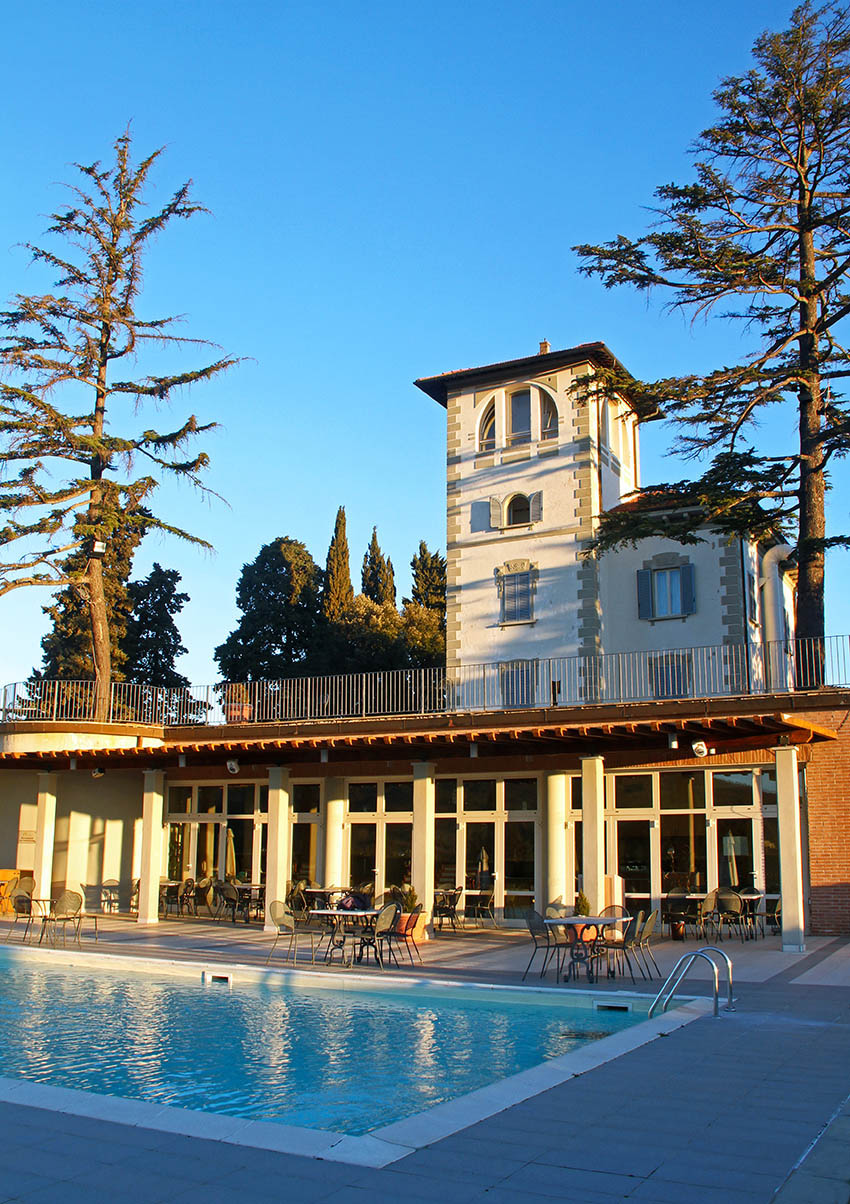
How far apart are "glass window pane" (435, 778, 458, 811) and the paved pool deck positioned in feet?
37.3

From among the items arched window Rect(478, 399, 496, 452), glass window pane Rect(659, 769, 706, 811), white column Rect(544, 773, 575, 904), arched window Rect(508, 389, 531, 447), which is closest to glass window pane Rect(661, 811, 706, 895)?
glass window pane Rect(659, 769, 706, 811)

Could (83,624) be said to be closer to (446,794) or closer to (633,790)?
(446,794)

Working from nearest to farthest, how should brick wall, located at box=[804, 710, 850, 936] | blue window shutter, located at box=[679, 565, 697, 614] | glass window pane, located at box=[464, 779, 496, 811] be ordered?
1. brick wall, located at box=[804, 710, 850, 936]
2. glass window pane, located at box=[464, 779, 496, 811]
3. blue window shutter, located at box=[679, 565, 697, 614]

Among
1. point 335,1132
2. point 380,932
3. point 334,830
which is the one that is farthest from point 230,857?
point 335,1132

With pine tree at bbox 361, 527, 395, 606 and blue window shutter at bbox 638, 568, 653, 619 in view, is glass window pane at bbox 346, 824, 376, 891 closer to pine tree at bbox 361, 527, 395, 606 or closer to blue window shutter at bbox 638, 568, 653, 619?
blue window shutter at bbox 638, 568, 653, 619

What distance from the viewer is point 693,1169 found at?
4.75 m

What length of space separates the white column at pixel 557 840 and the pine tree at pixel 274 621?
928 inches

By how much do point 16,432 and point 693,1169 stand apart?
80.7 feet

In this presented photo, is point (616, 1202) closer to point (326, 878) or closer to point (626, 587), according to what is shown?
point (326, 878)

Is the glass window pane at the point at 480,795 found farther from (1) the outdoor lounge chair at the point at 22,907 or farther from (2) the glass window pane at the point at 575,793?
(1) the outdoor lounge chair at the point at 22,907

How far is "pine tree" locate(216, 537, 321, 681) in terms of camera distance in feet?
135

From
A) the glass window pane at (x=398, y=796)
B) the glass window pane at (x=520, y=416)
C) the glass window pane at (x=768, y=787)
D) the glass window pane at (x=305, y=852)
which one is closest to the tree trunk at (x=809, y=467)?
the glass window pane at (x=768, y=787)

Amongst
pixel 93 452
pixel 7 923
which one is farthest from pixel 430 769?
pixel 93 452

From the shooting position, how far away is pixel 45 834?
20.8 m
